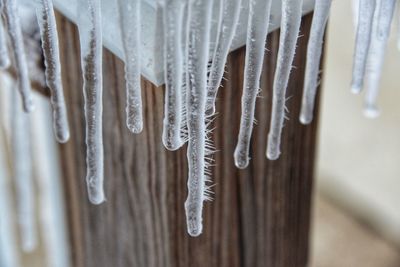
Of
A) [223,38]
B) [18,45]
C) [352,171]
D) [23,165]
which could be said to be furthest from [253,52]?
[352,171]

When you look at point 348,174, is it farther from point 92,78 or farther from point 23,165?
point 92,78

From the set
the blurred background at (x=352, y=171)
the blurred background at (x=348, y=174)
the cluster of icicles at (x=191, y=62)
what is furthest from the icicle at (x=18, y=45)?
the blurred background at (x=352, y=171)

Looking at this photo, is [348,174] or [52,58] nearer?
[52,58]

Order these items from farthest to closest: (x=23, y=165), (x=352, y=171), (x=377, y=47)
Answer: (x=352, y=171), (x=23, y=165), (x=377, y=47)

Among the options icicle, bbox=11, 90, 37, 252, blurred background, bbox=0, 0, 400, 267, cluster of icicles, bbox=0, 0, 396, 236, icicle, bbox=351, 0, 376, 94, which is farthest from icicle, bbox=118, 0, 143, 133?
blurred background, bbox=0, 0, 400, 267

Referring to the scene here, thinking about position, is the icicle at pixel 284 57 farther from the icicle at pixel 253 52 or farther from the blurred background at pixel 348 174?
the blurred background at pixel 348 174

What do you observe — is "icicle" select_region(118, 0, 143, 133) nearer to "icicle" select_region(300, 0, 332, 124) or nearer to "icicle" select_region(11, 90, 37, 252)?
"icicle" select_region(300, 0, 332, 124)

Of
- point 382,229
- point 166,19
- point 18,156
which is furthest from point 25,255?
point 166,19
